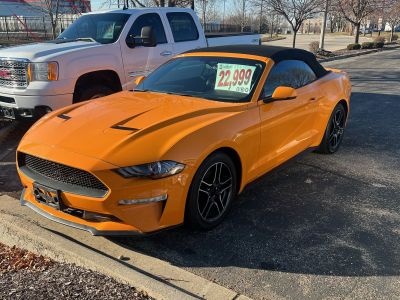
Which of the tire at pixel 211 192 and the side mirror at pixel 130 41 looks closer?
the tire at pixel 211 192

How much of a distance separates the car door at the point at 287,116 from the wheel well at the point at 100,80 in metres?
3.17

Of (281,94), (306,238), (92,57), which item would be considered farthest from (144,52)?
(306,238)

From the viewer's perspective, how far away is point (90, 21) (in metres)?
7.55

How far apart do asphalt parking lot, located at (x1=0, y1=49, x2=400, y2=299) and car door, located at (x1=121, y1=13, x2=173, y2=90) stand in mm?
2429

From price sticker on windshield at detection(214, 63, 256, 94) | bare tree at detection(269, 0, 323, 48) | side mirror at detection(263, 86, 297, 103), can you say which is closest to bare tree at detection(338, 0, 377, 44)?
bare tree at detection(269, 0, 323, 48)

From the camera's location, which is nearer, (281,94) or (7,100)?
(281,94)

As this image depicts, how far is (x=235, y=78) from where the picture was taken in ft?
14.4

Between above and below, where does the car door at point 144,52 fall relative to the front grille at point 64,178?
above

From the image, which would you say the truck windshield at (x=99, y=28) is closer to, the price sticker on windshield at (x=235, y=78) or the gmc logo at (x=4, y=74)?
the gmc logo at (x=4, y=74)

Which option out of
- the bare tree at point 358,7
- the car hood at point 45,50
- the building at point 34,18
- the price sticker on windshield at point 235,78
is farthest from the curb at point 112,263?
the bare tree at point 358,7

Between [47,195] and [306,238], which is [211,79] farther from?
[47,195]

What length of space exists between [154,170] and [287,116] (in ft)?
6.54

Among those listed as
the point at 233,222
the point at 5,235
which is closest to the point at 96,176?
the point at 5,235

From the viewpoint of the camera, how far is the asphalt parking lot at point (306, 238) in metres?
3.08
